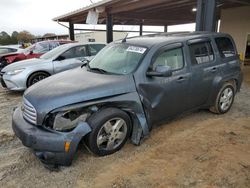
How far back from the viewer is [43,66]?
709 cm

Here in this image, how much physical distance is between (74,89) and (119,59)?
3.71 ft

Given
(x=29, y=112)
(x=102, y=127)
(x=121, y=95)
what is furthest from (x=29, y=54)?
(x=102, y=127)

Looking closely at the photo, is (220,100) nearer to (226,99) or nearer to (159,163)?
(226,99)

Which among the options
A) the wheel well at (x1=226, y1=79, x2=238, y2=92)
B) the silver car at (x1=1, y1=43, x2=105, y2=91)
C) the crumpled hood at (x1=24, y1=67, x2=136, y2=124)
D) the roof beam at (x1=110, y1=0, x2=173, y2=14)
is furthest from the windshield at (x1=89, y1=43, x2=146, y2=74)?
the roof beam at (x1=110, y1=0, x2=173, y2=14)

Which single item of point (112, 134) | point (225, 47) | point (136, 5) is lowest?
point (112, 134)

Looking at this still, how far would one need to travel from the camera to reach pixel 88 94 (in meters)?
3.12

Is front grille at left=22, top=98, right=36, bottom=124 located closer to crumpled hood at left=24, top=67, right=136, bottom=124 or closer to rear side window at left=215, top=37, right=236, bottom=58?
crumpled hood at left=24, top=67, right=136, bottom=124

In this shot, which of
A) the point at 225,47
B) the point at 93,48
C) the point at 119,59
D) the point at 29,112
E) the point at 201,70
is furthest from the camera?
the point at 93,48

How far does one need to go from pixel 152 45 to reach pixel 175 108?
1.12m

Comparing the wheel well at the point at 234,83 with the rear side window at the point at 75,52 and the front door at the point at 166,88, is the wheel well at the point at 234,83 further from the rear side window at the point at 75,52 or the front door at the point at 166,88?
the rear side window at the point at 75,52

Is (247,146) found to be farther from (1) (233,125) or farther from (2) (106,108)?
(2) (106,108)

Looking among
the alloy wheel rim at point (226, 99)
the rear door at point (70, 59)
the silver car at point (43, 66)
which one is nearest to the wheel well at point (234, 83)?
the alloy wheel rim at point (226, 99)

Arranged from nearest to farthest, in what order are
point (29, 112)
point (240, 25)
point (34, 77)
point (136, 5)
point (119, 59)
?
1. point (29, 112)
2. point (119, 59)
3. point (34, 77)
4. point (136, 5)
5. point (240, 25)

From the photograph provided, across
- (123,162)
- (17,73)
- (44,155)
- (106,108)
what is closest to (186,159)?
(123,162)
